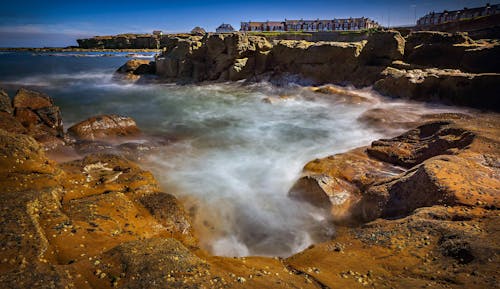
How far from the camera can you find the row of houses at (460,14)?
162 feet

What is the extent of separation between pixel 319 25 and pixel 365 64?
69.5 metres

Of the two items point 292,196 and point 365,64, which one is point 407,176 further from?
point 365,64

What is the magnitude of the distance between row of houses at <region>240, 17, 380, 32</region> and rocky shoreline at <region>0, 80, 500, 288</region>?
79683 millimetres

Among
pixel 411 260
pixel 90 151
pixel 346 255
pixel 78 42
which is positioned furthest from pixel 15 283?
pixel 78 42

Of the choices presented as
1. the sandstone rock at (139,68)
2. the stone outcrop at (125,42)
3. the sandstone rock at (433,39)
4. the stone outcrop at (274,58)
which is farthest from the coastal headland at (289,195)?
the stone outcrop at (125,42)

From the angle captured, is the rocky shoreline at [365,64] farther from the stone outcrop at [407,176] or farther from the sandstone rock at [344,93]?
the stone outcrop at [407,176]

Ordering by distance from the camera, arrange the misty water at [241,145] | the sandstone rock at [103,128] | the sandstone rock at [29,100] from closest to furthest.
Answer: the misty water at [241,145]
the sandstone rock at [29,100]
the sandstone rock at [103,128]

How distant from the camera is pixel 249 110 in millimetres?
16203

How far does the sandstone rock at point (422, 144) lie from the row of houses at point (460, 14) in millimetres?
53484

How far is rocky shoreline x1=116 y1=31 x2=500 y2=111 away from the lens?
502 inches

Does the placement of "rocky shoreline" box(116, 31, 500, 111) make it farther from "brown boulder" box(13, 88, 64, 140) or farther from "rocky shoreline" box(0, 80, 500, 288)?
"brown boulder" box(13, 88, 64, 140)

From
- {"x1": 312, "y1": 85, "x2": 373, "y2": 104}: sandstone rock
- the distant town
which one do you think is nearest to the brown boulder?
{"x1": 312, "y1": 85, "x2": 373, "y2": 104}: sandstone rock

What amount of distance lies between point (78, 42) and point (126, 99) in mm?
108238

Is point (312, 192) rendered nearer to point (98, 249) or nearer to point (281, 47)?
point (98, 249)
